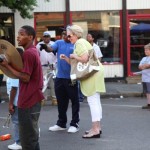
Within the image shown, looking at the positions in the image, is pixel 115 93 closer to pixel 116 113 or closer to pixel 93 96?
pixel 116 113

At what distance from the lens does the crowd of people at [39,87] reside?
5438mm

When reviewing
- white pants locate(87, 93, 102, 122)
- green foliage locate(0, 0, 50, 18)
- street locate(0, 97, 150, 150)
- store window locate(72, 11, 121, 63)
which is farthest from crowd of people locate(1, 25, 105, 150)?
store window locate(72, 11, 121, 63)

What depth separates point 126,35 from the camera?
1620 centimetres

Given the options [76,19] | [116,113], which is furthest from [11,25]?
[116,113]

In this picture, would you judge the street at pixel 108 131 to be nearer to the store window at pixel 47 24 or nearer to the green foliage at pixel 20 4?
the green foliage at pixel 20 4

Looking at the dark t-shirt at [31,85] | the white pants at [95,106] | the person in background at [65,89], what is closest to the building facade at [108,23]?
the person in background at [65,89]

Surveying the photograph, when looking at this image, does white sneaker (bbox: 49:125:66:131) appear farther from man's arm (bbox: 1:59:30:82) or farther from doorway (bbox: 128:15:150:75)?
doorway (bbox: 128:15:150:75)

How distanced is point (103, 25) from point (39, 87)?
35.8 ft

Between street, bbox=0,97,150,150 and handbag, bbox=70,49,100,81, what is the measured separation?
1.03 meters

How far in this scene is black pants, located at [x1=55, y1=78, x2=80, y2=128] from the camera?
26.7 ft

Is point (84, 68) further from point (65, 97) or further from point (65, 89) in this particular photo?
point (65, 97)

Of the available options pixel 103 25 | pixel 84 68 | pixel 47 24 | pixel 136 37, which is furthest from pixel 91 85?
pixel 136 37

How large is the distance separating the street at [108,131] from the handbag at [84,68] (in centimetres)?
103

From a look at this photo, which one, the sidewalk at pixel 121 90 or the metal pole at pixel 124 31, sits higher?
the metal pole at pixel 124 31
